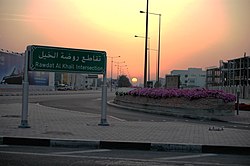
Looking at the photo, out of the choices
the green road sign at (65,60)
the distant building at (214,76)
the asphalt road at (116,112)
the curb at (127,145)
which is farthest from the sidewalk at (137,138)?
the distant building at (214,76)

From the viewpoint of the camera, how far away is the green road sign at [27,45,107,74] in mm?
14523

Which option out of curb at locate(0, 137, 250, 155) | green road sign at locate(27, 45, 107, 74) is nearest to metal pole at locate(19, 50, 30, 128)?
green road sign at locate(27, 45, 107, 74)

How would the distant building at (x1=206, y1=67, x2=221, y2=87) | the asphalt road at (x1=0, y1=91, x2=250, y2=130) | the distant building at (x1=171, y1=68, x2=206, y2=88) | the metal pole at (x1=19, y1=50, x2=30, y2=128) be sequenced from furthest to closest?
the distant building at (x1=171, y1=68, x2=206, y2=88), the distant building at (x1=206, y1=67, x2=221, y2=87), the asphalt road at (x1=0, y1=91, x2=250, y2=130), the metal pole at (x1=19, y1=50, x2=30, y2=128)

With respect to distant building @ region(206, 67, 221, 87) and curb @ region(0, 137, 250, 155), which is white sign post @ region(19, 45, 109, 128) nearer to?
curb @ region(0, 137, 250, 155)

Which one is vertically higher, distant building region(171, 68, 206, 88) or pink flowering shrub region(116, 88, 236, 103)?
distant building region(171, 68, 206, 88)

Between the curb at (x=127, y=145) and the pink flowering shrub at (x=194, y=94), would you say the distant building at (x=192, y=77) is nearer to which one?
the pink flowering shrub at (x=194, y=94)

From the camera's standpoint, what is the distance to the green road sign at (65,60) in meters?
14.5

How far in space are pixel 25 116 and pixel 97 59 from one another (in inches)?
149

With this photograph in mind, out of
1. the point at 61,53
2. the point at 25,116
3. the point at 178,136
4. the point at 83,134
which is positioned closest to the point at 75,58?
the point at 61,53

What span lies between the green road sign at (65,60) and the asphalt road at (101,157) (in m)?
4.91

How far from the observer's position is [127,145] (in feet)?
34.6

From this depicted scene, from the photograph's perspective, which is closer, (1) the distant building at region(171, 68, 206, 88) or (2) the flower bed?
(2) the flower bed

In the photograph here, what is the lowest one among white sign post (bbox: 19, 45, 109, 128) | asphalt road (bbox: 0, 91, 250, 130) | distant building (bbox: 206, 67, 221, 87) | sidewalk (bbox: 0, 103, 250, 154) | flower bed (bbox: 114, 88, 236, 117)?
asphalt road (bbox: 0, 91, 250, 130)

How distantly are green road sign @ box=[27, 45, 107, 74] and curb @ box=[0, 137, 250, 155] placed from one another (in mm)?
4305
